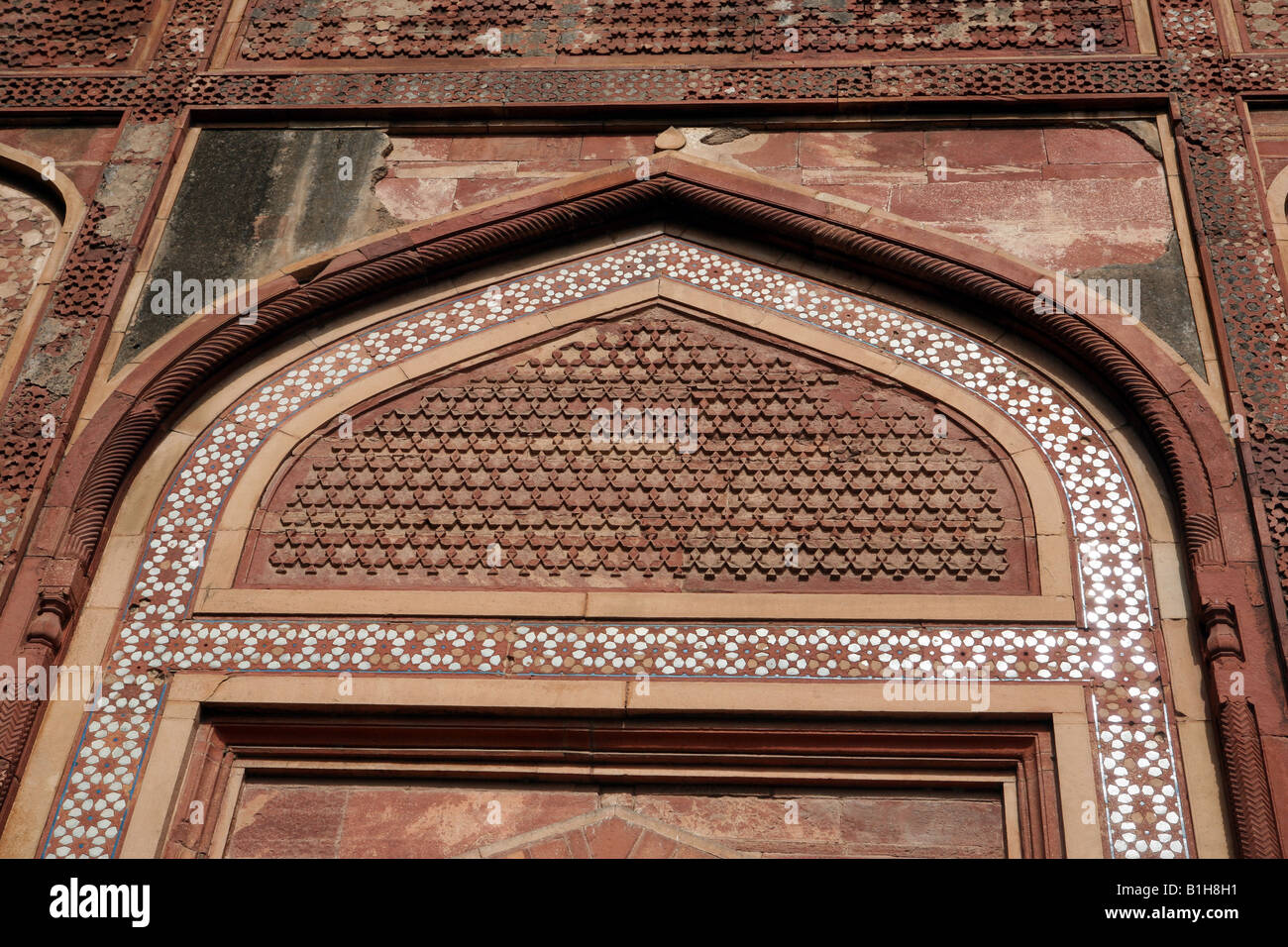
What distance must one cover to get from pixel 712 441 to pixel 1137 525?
1.43 meters

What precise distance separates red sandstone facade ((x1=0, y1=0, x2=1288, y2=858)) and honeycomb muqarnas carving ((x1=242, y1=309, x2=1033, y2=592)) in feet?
0.06

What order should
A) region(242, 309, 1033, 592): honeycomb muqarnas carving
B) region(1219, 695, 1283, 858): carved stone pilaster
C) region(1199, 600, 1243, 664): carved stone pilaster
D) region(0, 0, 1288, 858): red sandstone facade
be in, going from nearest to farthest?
region(1219, 695, 1283, 858): carved stone pilaster, region(1199, 600, 1243, 664): carved stone pilaster, region(0, 0, 1288, 858): red sandstone facade, region(242, 309, 1033, 592): honeycomb muqarnas carving

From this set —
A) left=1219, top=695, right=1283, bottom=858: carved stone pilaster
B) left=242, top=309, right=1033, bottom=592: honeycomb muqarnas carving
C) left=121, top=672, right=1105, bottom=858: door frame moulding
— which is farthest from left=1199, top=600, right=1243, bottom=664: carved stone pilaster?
left=242, top=309, right=1033, bottom=592: honeycomb muqarnas carving

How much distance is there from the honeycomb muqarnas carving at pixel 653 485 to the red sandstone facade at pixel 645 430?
0.06ft

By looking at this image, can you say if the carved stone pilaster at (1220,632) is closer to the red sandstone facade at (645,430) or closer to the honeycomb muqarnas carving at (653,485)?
the red sandstone facade at (645,430)

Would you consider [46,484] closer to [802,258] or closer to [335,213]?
[335,213]

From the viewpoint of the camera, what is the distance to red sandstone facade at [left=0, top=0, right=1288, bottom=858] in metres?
5.14

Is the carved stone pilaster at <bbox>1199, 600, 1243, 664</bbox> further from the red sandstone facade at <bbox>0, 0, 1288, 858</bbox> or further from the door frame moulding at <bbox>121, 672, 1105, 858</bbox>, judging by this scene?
the door frame moulding at <bbox>121, 672, 1105, 858</bbox>

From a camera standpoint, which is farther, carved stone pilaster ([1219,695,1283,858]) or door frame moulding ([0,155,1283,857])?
door frame moulding ([0,155,1283,857])

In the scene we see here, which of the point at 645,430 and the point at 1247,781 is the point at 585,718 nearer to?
the point at 645,430

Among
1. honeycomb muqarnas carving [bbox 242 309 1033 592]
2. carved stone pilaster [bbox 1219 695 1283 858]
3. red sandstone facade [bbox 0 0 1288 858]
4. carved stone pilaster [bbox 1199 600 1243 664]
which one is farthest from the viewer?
honeycomb muqarnas carving [bbox 242 309 1033 592]

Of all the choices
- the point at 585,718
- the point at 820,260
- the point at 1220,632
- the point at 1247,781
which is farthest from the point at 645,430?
the point at 1247,781

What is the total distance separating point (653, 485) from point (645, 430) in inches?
10.1

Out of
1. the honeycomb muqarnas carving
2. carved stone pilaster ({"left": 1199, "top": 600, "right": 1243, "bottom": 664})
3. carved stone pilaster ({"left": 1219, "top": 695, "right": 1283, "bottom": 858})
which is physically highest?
the honeycomb muqarnas carving
